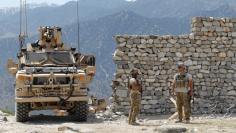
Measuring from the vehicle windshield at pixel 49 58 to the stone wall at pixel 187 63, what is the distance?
2.53 metres

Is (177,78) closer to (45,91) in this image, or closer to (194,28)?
(45,91)

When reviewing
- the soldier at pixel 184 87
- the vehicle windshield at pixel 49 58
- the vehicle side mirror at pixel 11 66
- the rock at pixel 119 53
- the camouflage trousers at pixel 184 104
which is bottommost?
the camouflage trousers at pixel 184 104

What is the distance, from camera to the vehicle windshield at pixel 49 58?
22.1 meters

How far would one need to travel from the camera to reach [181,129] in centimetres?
1648

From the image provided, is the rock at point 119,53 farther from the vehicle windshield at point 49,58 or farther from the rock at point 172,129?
the rock at point 172,129

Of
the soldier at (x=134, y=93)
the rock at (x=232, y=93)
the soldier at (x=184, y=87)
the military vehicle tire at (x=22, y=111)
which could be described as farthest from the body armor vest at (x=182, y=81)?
the rock at (x=232, y=93)

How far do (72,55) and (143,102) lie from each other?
337 cm

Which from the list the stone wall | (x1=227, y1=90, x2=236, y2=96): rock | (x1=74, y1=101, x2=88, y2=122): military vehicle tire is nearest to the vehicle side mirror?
(x1=74, y1=101, x2=88, y2=122): military vehicle tire

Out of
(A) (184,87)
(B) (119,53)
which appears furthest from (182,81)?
(B) (119,53)

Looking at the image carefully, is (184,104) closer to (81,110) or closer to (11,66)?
(81,110)

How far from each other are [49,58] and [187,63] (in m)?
5.17

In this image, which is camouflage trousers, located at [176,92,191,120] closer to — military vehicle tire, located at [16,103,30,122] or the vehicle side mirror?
military vehicle tire, located at [16,103,30,122]

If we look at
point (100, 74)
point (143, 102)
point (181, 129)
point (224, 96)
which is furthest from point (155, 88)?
point (100, 74)

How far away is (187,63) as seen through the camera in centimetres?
2500
